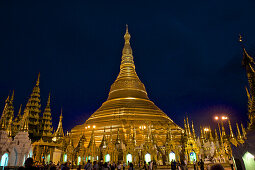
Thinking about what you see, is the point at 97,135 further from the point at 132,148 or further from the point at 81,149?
the point at 132,148

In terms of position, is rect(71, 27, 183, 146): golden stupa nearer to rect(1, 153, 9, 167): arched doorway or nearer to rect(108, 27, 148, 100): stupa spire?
rect(108, 27, 148, 100): stupa spire

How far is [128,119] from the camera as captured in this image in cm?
2530

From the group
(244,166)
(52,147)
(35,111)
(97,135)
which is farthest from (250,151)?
(35,111)

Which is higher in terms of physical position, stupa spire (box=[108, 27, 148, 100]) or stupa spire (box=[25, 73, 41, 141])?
stupa spire (box=[108, 27, 148, 100])

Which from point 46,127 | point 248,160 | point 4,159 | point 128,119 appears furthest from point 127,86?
point 248,160

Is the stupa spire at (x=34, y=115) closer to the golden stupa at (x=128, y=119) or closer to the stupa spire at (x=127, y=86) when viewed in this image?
the golden stupa at (x=128, y=119)

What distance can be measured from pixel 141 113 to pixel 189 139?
8.57 meters

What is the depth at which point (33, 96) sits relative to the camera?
1134 inches

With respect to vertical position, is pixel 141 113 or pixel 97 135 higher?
pixel 141 113

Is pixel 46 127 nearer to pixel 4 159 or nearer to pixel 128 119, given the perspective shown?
pixel 128 119

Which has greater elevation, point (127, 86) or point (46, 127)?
point (127, 86)

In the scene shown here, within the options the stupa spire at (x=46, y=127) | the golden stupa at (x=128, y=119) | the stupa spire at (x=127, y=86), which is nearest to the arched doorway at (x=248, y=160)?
the golden stupa at (x=128, y=119)

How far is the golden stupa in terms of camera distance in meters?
23.7

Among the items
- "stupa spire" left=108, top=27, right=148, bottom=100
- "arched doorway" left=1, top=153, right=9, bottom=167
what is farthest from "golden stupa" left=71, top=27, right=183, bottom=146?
"arched doorway" left=1, top=153, right=9, bottom=167
